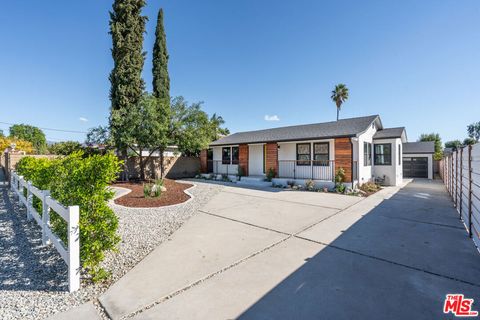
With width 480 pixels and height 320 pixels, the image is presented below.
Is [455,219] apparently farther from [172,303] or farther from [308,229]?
[172,303]

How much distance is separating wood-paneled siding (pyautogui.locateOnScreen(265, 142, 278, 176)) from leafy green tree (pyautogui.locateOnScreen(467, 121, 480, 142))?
248ft

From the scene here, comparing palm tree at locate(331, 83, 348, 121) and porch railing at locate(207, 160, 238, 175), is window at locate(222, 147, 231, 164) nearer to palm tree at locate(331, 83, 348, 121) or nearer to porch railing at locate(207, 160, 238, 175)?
porch railing at locate(207, 160, 238, 175)

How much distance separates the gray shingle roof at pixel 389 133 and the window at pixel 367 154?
95 centimetres

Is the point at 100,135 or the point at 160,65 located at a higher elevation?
the point at 160,65

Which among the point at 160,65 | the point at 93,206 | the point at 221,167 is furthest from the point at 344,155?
the point at 160,65

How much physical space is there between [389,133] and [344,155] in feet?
19.3

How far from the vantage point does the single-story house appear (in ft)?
37.9

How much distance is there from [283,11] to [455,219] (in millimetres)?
10697

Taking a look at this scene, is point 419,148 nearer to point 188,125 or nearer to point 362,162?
point 362,162

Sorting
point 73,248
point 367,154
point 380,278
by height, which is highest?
point 367,154

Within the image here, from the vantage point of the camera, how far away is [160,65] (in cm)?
1688

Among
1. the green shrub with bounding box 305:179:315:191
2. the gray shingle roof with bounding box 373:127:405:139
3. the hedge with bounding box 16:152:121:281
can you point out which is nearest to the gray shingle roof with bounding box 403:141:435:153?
the gray shingle roof with bounding box 373:127:405:139

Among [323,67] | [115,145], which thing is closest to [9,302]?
[115,145]

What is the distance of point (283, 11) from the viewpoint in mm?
10320
